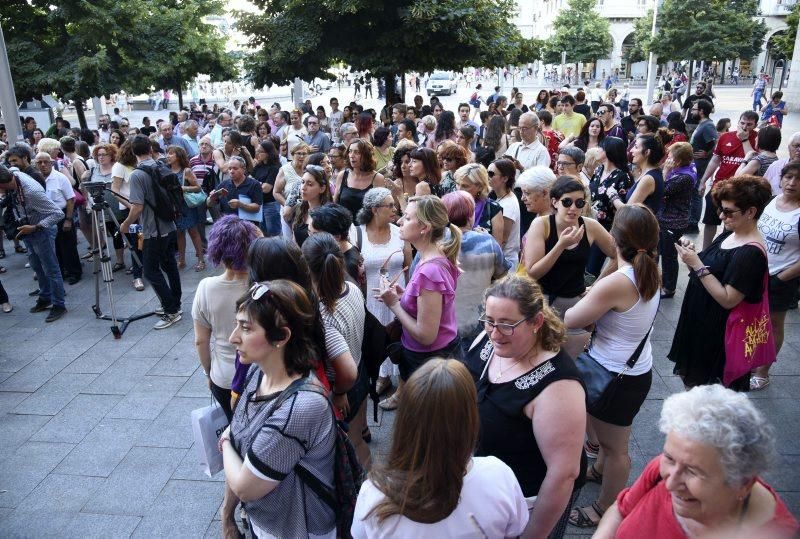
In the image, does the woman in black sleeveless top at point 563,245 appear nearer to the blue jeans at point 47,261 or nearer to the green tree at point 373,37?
the blue jeans at point 47,261

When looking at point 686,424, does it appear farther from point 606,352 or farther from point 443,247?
point 443,247

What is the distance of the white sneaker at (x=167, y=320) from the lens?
6.52 meters

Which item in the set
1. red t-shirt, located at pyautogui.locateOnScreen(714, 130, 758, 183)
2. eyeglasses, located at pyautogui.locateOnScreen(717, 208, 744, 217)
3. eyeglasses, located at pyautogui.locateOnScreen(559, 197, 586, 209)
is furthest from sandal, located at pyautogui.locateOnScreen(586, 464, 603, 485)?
red t-shirt, located at pyautogui.locateOnScreen(714, 130, 758, 183)

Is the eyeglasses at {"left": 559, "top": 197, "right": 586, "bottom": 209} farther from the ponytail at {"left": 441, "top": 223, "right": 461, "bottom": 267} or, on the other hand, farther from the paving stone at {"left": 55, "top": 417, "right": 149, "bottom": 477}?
the paving stone at {"left": 55, "top": 417, "right": 149, "bottom": 477}

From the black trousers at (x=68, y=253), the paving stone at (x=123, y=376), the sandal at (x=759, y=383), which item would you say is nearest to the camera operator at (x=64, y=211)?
the black trousers at (x=68, y=253)

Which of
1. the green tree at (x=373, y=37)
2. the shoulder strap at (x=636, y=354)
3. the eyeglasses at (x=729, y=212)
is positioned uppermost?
the green tree at (x=373, y=37)

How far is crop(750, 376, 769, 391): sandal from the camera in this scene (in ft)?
15.9

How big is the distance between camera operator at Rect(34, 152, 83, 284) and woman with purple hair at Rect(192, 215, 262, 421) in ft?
15.6

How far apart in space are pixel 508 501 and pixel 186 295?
638 centimetres

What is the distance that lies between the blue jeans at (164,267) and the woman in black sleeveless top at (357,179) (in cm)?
212

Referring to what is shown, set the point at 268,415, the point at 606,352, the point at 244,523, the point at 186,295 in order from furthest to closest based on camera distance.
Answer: the point at 186,295, the point at 244,523, the point at 606,352, the point at 268,415

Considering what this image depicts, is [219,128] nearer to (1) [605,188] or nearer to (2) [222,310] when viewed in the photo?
(1) [605,188]

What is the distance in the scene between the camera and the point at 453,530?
1756 mm

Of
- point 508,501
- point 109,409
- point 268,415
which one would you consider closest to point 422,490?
point 508,501
